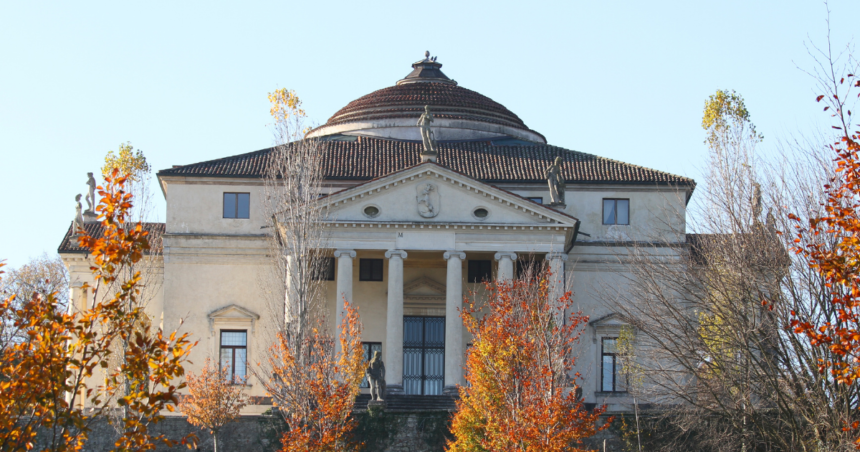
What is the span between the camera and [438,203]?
45344mm

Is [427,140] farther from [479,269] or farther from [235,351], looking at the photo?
[235,351]

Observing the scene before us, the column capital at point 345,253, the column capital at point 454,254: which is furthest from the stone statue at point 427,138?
the column capital at point 345,253

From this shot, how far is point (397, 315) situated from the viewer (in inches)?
1757

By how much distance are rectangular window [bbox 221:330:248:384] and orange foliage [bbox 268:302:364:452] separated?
10.9 m

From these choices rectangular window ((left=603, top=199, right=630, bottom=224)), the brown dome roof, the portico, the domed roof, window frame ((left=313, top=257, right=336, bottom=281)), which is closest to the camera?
window frame ((left=313, top=257, right=336, bottom=281))

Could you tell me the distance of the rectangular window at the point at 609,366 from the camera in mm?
49094

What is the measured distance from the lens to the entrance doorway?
159 ft

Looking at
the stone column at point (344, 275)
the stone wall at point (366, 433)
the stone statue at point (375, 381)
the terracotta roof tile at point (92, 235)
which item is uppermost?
the terracotta roof tile at point (92, 235)

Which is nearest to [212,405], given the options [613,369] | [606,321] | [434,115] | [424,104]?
[606,321]

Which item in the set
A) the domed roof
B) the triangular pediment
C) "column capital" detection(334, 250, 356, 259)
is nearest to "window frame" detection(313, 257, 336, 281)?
"column capital" detection(334, 250, 356, 259)

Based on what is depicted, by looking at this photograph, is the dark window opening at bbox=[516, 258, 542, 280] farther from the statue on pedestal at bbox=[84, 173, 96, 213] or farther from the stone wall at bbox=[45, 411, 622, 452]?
the statue on pedestal at bbox=[84, 173, 96, 213]

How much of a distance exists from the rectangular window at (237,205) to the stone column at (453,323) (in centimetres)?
1059

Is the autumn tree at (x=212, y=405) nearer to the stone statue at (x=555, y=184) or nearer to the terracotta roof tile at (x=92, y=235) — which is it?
the terracotta roof tile at (x=92, y=235)

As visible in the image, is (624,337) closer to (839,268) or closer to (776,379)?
(776,379)
